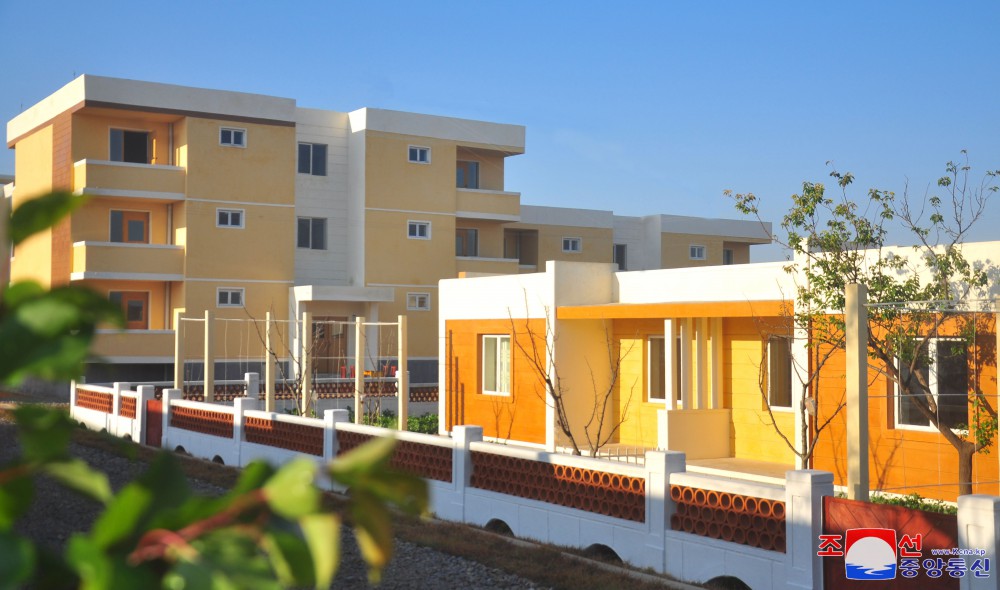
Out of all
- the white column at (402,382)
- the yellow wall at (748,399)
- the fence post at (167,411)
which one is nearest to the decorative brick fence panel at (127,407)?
the fence post at (167,411)

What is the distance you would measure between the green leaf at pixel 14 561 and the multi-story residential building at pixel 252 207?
2637 cm

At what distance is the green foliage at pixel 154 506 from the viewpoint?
81cm

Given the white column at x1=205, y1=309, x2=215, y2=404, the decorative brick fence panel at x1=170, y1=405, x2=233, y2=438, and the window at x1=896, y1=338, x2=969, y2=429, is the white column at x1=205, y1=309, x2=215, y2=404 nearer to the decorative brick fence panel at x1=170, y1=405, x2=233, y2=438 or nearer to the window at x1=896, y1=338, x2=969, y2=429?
the decorative brick fence panel at x1=170, y1=405, x2=233, y2=438

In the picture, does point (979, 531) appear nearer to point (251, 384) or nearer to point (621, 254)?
point (251, 384)

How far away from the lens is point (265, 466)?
0.89 metres

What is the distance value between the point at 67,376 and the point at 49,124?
104ft

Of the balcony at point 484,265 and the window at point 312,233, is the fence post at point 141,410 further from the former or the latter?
the balcony at point 484,265

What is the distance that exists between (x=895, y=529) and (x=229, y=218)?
81.3ft

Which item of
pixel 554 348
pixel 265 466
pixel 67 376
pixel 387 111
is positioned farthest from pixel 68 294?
pixel 387 111

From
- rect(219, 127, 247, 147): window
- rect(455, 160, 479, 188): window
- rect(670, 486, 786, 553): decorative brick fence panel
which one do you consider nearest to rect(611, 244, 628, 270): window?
rect(455, 160, 479, 188): window

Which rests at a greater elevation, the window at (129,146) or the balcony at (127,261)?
the window at (129,146)

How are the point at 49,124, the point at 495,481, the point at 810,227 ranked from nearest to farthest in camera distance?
the point at 495,481
the point at 810,227
the point at 49,124

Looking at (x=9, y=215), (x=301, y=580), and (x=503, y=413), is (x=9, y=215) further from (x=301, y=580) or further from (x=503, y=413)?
(x=503, y=413)

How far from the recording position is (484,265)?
1324 inches
